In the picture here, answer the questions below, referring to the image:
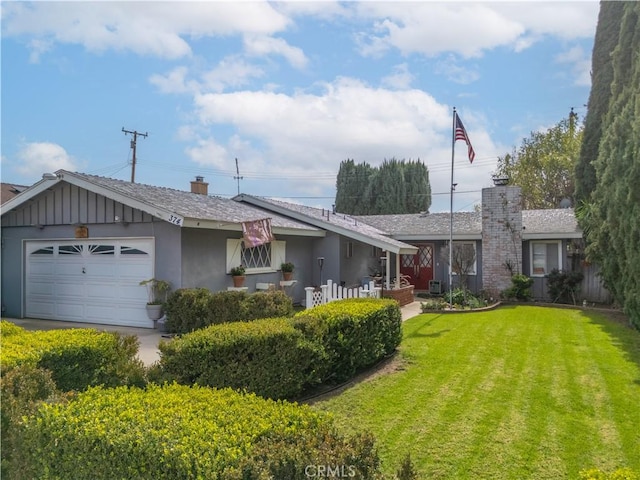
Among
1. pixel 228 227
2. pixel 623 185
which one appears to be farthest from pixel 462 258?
pixel 228 227

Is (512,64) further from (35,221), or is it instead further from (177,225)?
(35,221)

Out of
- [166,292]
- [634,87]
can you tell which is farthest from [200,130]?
[634,87]

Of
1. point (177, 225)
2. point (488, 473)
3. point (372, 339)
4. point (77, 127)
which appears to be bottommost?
point (488, 473)

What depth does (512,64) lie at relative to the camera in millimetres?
9508

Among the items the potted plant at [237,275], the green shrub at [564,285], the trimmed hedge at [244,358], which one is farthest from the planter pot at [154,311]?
the green shrub at [564,285]

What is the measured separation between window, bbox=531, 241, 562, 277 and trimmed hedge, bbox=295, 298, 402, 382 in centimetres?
1149

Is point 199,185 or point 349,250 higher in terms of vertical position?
point 199,185

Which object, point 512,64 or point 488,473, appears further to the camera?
point 512,64

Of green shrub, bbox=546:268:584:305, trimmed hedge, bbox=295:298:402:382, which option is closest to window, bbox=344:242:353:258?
green shrub, bbox=546:268:584:305

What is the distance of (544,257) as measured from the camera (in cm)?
1717

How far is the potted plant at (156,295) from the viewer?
1070 centimetres

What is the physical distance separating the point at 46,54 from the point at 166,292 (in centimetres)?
547

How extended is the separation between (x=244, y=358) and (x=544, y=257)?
49.3 ft
